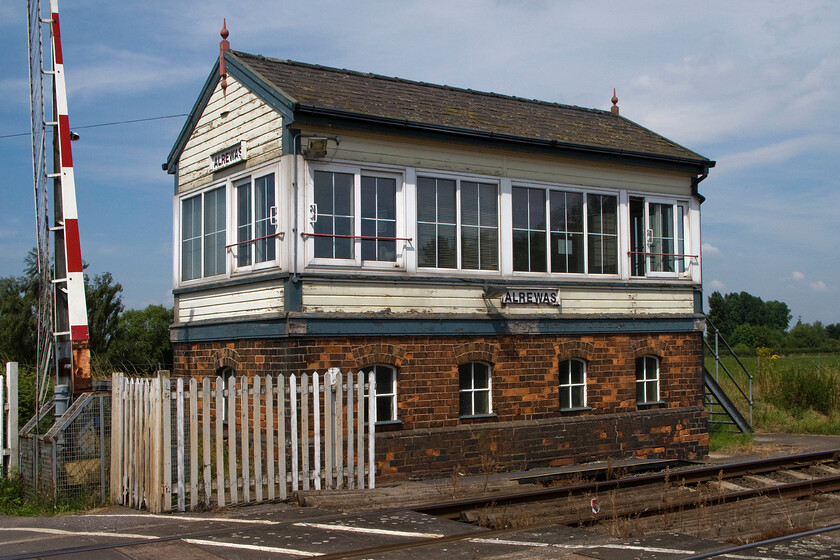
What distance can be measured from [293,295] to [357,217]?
60.3 inches

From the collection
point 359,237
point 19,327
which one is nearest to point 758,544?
point 359,237

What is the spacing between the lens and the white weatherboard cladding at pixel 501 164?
12977mm

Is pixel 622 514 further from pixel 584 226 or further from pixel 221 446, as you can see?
pixel 584 226

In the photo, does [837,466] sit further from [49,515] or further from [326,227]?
[49,515]

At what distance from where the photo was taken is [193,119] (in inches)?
586

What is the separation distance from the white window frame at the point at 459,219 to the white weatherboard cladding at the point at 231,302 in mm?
2268

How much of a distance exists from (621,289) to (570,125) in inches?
125

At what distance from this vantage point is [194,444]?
10141 mm

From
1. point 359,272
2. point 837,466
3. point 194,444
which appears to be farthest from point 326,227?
point 837,466

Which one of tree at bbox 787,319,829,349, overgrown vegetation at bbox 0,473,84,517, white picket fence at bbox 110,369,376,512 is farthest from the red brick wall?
tree at bbox 787,319,829,349

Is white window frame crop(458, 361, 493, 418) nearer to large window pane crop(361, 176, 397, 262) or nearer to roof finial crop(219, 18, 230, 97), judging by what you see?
large window pane crop(361, 176, 397, 262)

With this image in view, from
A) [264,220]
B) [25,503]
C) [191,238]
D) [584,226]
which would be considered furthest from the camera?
[584,226]

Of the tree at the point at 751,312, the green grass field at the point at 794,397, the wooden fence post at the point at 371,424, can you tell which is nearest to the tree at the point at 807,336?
the tree at the point at 751,312

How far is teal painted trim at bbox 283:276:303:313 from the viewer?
39.7 ft
